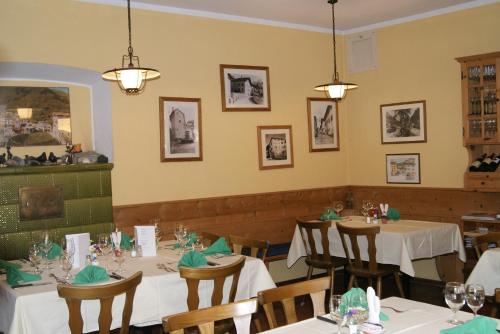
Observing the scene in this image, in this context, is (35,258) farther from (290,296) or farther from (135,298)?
(290,296)

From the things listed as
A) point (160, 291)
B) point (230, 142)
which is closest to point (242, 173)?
point (230, 142)

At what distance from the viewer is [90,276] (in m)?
3.61

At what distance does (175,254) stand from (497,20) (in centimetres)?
455

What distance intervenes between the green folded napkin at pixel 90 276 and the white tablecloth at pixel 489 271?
2970 mm

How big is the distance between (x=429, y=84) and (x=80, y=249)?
4.84 meters

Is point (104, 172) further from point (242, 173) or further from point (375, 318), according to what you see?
point (375, 318)

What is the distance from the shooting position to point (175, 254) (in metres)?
4.63

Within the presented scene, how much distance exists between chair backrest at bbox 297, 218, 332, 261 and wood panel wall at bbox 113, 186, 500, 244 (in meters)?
0.90

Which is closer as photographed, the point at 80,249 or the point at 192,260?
the point at 192,260

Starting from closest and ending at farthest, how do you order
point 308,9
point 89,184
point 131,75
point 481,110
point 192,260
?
point 192,260 < point 131,75 < point 89,184 < point 481,110 < point 308,9

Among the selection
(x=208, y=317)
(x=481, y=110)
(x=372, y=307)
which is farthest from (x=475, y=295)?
(x=481, y=110)

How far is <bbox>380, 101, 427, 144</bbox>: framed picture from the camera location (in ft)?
23.5

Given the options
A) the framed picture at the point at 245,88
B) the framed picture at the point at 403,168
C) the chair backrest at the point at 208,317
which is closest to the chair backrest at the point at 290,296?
the chair backrest at the point at 208,317

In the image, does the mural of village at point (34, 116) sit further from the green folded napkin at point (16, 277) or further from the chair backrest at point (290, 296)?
the chair backrest at point (290, 296)
